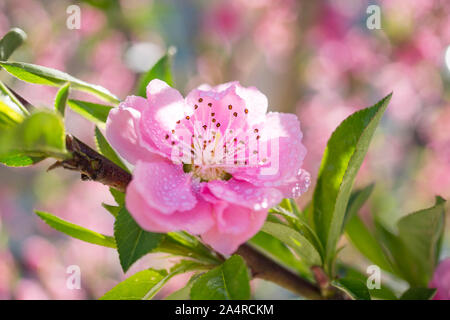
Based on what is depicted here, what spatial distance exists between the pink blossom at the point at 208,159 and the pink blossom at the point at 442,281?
0.30m

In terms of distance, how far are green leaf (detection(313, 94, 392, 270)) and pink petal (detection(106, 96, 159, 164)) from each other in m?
0.20

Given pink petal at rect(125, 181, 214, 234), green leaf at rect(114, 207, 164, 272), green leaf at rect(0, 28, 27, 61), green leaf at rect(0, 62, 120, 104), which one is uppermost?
green leaf at rect(0, 28, 27, 61)

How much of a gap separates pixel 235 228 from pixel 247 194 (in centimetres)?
3

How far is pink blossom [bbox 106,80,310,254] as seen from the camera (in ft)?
1.11

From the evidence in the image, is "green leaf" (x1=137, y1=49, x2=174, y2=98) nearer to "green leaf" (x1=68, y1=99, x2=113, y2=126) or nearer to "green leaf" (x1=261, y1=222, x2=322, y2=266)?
"green leaf" (x1=68, y1=99, x2=113, y2=126)

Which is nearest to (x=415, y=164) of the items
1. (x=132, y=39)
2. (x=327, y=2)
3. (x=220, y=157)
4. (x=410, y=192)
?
(x=410, y=192)

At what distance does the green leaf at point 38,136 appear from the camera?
12.0 inches

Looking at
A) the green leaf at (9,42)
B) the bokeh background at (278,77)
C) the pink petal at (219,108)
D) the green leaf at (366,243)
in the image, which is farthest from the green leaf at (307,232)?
the bokeh background at (278,77)

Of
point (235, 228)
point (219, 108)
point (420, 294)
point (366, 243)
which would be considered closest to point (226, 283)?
point (235, 228)

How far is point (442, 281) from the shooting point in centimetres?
58

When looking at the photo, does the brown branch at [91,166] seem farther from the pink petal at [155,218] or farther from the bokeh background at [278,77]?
the bokeh background at [278,77]

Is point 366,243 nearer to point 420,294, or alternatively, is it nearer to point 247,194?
point 420,294

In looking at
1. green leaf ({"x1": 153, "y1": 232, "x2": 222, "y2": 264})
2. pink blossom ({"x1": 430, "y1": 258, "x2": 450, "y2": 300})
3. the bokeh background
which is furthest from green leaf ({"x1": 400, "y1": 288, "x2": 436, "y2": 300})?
the bokeh background
